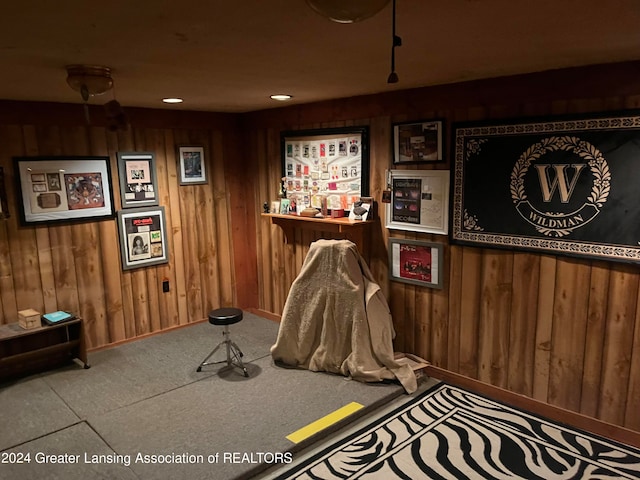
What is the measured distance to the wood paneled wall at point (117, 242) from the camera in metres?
3.81

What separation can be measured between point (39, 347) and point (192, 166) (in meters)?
2.06

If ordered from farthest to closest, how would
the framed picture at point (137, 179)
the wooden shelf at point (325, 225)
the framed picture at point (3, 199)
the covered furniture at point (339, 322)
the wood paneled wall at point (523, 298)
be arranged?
the framed picture at point (137, 179)
the wooden shelf at point (325, 225)
the framed picture at point (3, 199)
the covered furniture at point (339, 322)
the wood paneled wall at point (523, 298)

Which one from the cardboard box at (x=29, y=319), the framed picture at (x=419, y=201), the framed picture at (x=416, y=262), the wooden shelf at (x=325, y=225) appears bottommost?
the cardboard box at (x=29, y=319)

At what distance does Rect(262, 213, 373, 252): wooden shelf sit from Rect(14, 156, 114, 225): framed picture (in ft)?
4.70

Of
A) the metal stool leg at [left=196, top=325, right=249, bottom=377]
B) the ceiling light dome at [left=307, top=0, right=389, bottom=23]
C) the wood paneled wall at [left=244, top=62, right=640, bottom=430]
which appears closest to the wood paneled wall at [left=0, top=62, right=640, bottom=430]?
the wood paneled wall at [left=244, top=62, right=640, bottom=430]

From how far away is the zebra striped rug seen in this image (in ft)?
8.65

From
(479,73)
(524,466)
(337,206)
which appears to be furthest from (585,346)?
(337,206)

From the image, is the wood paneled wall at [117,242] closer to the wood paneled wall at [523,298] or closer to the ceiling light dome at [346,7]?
the wood paneled wall at [523,298]

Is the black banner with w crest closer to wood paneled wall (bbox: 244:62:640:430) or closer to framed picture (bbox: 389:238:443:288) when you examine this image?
wood paneled wall (bbox: 244:62:640:430)

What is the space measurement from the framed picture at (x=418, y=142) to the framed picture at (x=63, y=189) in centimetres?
248

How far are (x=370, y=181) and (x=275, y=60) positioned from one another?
5.85 feet

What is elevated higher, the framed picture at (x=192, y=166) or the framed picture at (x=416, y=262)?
the framed picture at (x=192, y=166)

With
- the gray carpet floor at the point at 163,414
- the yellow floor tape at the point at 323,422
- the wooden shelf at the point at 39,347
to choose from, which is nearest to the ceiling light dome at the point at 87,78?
the gray carpet floor at the point at 163,414

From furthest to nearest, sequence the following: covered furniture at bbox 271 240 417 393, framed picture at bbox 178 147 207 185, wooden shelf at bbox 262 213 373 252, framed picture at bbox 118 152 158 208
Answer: framed picture at bbox 178 147 207 185
framed picture at bbox 118 152 158 208
wooden shelf at bbox 262 213 373 252
covered furniture at bbox 271 240 417 393
